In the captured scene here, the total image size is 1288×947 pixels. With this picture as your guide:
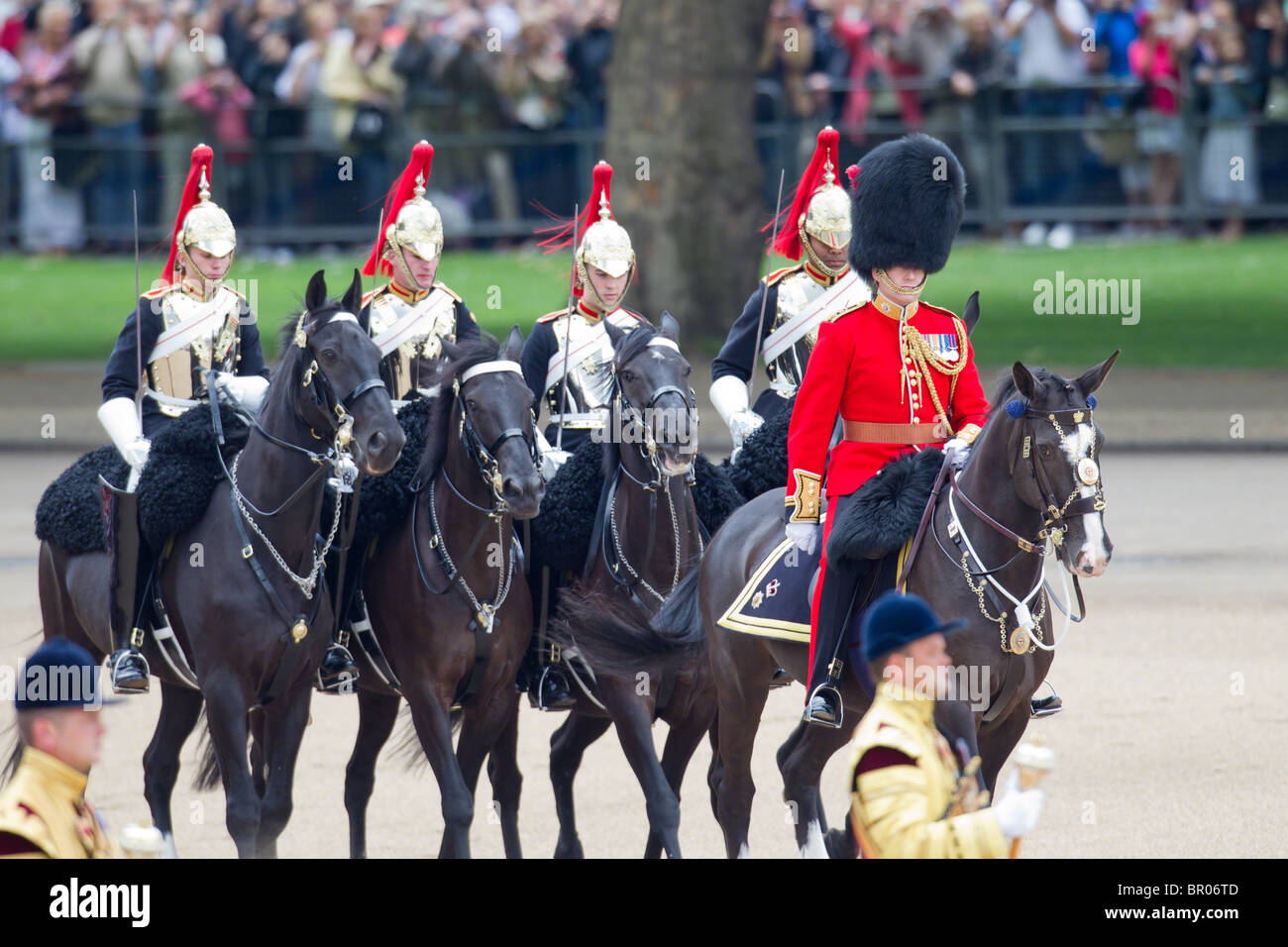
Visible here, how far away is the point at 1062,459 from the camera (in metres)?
6.45

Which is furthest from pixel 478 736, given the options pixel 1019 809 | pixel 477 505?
pixel 1019 809

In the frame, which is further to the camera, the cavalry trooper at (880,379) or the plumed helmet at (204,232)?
the plumed helmet at (204,232)

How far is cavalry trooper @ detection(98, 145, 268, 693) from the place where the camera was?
7941 millimetres

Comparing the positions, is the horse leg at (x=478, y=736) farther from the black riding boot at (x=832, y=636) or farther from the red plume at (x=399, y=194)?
the red plume at (x=399, y=194)

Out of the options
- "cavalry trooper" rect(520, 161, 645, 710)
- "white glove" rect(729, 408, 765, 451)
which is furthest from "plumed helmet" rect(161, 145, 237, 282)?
"white glove" rect(729, 408, 765, 451)

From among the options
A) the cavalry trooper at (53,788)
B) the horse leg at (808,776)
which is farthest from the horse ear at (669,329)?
the cavalry trooper at (53,788)

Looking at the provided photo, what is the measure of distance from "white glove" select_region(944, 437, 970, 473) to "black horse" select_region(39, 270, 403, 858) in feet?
5.55

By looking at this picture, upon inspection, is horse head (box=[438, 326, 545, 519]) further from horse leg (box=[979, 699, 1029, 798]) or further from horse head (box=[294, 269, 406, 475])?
horse leg (box=[979, 699, 1029, 798])

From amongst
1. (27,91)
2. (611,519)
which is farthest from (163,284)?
(27,91)

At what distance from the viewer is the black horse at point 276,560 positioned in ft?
23.7

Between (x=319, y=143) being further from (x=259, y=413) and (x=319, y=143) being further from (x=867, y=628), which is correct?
(x=867, y=628)

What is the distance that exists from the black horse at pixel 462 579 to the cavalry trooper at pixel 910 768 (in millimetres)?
2798

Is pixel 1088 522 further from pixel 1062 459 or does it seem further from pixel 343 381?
pixel 343 381

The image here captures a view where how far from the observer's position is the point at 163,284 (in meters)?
8.40
